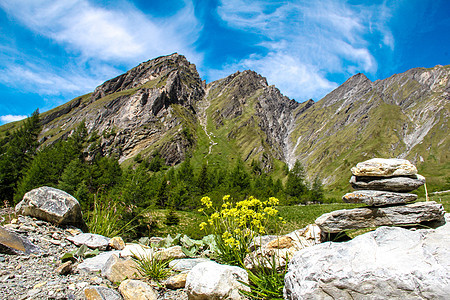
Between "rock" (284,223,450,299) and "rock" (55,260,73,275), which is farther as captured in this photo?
"rock" (55,260,73,275)

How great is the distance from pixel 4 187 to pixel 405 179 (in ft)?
A: 180

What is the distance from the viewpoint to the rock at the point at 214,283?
437cm

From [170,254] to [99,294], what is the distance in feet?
8.43

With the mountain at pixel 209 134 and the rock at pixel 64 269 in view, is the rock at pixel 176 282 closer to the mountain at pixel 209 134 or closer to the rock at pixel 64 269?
the rock at pixel 64 269

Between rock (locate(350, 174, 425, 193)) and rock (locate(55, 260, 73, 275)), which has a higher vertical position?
rock (locate(350, 174, 425, 193))

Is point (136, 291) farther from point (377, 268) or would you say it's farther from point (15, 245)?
point (377, 268)

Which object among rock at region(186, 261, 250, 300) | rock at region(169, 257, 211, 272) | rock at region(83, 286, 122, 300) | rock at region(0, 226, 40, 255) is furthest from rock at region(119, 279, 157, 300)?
rock at region(0, 226, 40, 255)

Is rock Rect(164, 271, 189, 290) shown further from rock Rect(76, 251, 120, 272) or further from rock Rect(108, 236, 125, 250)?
rock Rect(108, 236, 125, 250)

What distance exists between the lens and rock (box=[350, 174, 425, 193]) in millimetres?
6748

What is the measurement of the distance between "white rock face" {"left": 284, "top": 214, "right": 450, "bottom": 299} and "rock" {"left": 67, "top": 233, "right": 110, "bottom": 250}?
21.2 ft

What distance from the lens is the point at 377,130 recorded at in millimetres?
181750

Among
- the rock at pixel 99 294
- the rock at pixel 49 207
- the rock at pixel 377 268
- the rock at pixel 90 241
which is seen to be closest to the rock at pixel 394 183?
the rock at pixel 377 268

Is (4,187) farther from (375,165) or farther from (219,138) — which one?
(219,138)

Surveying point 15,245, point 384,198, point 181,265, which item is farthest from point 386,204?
point 15,245
